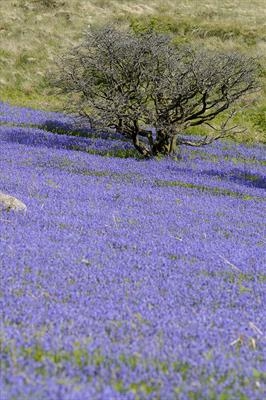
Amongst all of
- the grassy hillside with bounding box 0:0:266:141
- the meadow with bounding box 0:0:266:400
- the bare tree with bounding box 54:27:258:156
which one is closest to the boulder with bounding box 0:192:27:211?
the meadow with bounding box 0:0:266:400

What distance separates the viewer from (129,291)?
22.3ft

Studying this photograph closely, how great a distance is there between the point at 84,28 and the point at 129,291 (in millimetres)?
39743

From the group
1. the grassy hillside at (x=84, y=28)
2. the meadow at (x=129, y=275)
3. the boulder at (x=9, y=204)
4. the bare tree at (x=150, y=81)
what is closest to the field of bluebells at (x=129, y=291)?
the meadow at (x=129, y=275)

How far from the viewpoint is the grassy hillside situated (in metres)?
36.0

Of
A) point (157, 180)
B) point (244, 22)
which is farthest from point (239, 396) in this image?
point (244, 22)

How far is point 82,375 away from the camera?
4.38m

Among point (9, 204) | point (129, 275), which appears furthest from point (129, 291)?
point (9, 204)

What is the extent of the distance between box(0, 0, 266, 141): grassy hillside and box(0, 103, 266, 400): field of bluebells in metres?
17.7

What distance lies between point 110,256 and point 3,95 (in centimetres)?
2839

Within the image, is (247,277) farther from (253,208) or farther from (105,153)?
(105,153)

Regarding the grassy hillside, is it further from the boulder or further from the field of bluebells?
the boulder

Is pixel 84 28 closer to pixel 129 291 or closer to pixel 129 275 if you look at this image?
pixel 129 275

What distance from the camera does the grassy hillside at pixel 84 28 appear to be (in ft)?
118

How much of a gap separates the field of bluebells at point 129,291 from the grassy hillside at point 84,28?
17714mm
